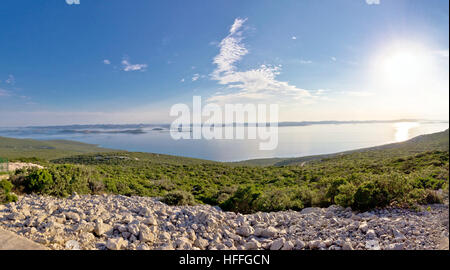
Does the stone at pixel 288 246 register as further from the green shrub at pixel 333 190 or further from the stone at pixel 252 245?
the green shrub at pixel 333 190

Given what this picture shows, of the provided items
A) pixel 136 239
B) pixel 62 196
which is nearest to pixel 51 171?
pixel 62 196

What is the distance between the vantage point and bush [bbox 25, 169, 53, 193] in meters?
6.07

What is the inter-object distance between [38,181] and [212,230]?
5.52 m

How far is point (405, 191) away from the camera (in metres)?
5.18

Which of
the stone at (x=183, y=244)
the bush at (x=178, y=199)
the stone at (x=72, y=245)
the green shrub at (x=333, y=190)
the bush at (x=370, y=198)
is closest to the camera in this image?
the stone at (x=72, y=245)

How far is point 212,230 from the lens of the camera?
13.2ft

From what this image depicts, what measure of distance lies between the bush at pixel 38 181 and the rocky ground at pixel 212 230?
167cm

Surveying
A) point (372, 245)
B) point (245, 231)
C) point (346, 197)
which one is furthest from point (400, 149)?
point (245, 231)

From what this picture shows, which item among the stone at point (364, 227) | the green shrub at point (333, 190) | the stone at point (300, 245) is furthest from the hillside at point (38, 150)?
the stone at point (364, 227)

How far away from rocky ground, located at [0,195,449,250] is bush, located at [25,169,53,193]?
167 cm

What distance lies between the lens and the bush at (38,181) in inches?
239

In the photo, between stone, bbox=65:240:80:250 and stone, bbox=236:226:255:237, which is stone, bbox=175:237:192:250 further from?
stone, bbox=65:240:80:250

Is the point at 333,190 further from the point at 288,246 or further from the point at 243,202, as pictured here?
the point at 288,246

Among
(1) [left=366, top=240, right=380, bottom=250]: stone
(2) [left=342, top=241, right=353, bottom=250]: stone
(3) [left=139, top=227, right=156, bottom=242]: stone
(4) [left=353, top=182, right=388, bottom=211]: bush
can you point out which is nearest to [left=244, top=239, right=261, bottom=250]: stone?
(2) [left=342, top=241, right=353, bottom=250]: stone
